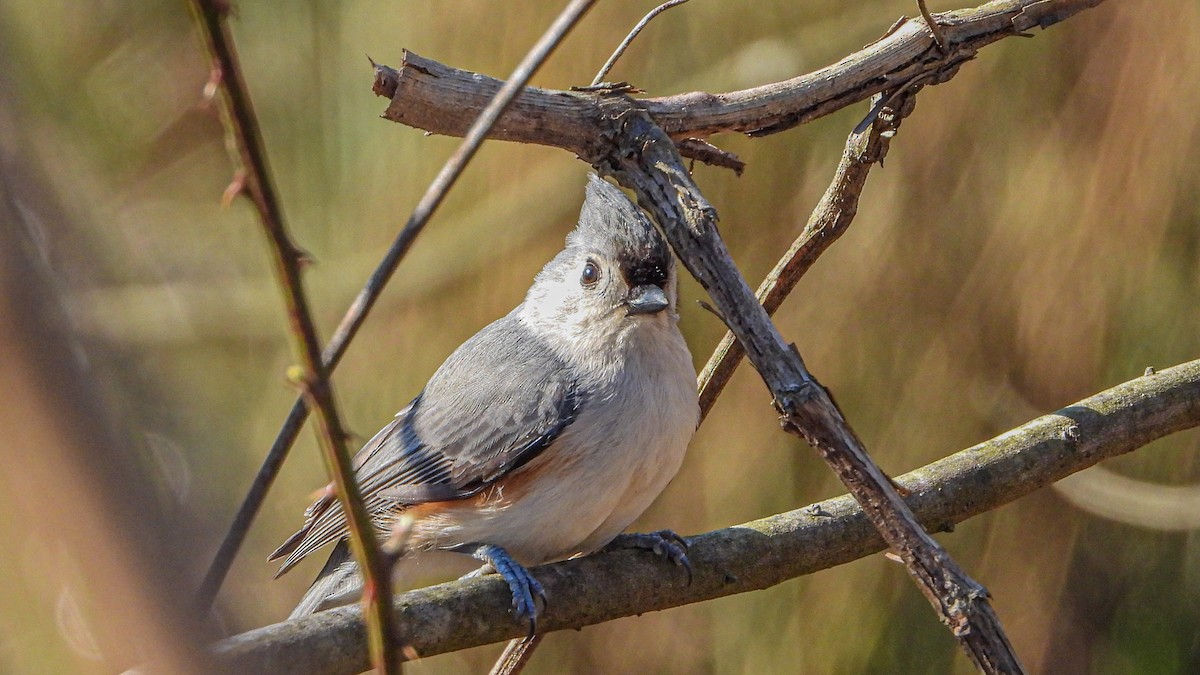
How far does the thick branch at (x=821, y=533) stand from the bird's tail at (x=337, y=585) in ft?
1.52

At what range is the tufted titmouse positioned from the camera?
1875 millimetres

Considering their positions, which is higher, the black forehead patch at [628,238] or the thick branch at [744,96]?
the black forehead patch at [628,238]

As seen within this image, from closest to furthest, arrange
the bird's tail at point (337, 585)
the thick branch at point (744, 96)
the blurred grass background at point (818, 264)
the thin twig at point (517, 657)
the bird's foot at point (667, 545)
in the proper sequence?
the thick branch at point (744, 96) → the bird's foot at point (667, 545) → the thin twig at point (517, 657) → the bird's tail at point (337, 585) → the blurred grass background at point (818, 264)

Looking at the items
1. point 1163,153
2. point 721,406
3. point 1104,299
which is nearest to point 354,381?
point 721,406

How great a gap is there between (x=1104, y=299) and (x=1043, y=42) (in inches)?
24.4

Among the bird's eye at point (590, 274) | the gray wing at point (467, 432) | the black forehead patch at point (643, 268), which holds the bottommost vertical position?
the gray wing at point (467, 432)

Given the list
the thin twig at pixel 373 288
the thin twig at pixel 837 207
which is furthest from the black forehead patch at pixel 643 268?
the thin twig at pixel 373 288

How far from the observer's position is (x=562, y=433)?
1.93m

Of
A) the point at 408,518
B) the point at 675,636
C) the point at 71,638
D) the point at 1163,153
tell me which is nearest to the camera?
the point at 71,638

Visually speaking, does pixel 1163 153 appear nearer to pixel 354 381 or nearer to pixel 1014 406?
pixel 1014 406

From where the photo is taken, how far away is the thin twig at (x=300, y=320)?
643mm

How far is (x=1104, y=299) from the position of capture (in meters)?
2.50

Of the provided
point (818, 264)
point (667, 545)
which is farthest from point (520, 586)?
point (818, 264)

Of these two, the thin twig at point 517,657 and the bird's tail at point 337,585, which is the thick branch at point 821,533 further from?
the bird's tail at point 337,585
